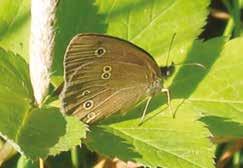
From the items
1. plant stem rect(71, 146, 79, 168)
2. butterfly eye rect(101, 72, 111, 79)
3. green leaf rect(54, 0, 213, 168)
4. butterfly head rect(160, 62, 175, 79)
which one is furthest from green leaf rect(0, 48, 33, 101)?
plant stem rect(71, 146, 79, 168)

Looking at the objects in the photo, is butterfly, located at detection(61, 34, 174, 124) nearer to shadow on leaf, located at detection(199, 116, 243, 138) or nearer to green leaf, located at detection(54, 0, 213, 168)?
green leaf, located at detection(54, 0, 213, 168)

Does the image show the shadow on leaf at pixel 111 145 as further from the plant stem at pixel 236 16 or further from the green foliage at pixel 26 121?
the plant stem at pixel 236 16

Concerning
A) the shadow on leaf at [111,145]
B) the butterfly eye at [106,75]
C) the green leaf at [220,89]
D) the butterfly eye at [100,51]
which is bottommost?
the green leaf at [220,89]

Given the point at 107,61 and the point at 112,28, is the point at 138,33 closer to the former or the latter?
the point at 112,28

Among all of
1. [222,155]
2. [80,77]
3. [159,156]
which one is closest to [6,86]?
[80,77]

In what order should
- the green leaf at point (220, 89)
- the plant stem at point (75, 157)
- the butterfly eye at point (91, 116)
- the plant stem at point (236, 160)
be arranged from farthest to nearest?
the plant stem at point (236, 160)
the plant stem at point (75, 157)
the green leaf at point (220, 89)
the butterfly eye at point (91, 116)

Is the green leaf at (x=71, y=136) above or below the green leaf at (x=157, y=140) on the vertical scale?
above

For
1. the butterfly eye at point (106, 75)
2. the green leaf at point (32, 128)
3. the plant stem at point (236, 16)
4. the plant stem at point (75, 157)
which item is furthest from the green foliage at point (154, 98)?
the plant stem at point (236, 16)
